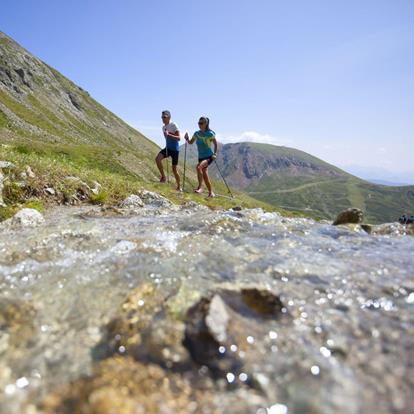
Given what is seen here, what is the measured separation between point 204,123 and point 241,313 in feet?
45.4

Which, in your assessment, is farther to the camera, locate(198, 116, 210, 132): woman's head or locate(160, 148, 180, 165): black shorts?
locate(160, 148, 180, 165): black shorts

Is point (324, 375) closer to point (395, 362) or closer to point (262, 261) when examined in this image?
point (395, 362)

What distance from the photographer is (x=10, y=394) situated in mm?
3936

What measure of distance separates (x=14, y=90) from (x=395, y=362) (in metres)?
111

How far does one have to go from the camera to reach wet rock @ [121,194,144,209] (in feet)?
52.6

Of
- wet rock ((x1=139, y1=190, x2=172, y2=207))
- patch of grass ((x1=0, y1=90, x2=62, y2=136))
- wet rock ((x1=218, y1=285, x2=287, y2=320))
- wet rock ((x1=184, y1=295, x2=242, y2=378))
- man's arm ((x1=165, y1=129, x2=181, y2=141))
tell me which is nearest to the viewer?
wet rock ((x1=184, y1=295, x2=242, y2=378))

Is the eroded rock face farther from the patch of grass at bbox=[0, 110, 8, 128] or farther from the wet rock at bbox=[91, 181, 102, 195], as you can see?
the patch of grass at bbox=[0, 110, 8, 128]

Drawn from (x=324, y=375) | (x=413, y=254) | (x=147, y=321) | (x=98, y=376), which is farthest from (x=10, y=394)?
(x=413, y=254)

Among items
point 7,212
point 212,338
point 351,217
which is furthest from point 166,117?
point 212,338

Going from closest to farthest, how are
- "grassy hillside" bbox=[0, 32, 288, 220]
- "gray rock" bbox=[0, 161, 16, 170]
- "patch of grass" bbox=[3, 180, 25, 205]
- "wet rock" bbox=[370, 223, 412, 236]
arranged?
"wet rock" bbox=[370, 223, 412, 236] < "patch of grass" bbox=[3, 180, 25, 205] < "gray rock" bbox=[0, 161, 16, 170] < "grassy hillside" bbox=[0, 32, 288, 220]

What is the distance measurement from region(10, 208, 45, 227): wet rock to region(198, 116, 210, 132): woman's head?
9917mm

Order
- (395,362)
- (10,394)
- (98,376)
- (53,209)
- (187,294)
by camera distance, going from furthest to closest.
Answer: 1. (53,209)
2. (187,294)
3. (395,362)
4. (98,376)
5. (10,394)

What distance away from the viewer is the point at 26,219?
35.6 feet

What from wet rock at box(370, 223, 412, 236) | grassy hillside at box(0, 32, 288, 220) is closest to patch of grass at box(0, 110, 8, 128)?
grassy hillside at box(0, 32, 288, 220)
